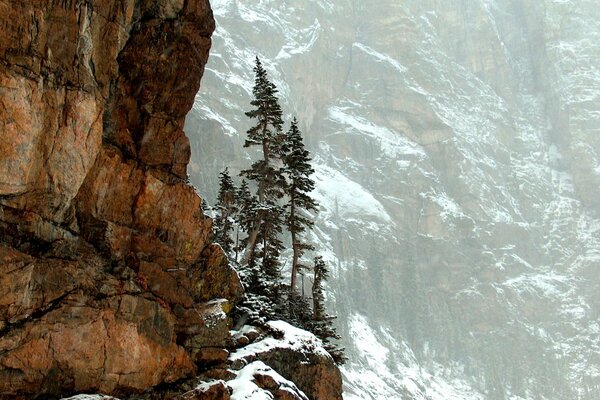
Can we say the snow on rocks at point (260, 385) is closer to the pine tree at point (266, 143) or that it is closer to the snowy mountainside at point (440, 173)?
the pine tree at point (266, 143)

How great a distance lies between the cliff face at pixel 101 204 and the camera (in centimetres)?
1522

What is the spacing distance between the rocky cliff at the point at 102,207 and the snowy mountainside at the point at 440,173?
71863mm

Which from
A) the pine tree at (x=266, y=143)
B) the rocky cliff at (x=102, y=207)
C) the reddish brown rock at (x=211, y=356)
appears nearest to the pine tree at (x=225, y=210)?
the pine tree at (x=266, y=143)

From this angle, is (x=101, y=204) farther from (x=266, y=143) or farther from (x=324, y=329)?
(x=266, y=143)

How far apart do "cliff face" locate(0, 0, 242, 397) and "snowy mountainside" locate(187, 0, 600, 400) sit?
2834 inches

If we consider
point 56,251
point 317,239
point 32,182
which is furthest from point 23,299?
point 317,239

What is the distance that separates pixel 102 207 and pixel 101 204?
0.09 m

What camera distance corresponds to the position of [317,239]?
12256cm

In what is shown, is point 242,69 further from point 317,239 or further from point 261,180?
point 261,180

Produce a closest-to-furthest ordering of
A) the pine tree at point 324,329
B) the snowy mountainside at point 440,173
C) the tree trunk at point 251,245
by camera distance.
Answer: the pine tree at point 324,329
the tree trunk at point 251,245
the snowy mountainside at point 440,173

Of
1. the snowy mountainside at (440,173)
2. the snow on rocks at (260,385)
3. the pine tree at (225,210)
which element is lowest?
the snow on rocks at (260,385)

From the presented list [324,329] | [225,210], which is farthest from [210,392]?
[225,210]

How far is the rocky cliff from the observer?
15.2m

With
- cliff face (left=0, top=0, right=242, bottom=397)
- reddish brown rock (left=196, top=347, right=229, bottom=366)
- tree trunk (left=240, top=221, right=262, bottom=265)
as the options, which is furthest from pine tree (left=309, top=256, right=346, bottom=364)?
reddish brown rock (left=196, top=347, right=229, bottom=366)
